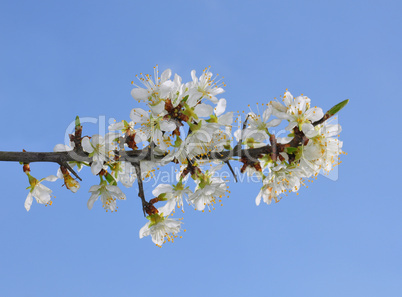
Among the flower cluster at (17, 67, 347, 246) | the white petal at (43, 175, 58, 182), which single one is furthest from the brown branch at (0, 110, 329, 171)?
the white petal at (43, 175, 58, 182)

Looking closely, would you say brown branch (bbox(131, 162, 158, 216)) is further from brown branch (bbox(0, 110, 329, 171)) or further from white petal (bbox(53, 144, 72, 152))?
white petal (bbox(53, 144, 72, 152))

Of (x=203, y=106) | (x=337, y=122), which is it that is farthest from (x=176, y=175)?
(x=337, y=122)

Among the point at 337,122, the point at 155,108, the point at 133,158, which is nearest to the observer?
the point at 155,108

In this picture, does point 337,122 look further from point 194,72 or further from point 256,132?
point 194,72

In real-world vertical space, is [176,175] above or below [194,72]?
below

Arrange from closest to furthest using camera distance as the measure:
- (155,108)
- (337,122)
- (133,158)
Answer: (155,108), (133,158), (337,122)

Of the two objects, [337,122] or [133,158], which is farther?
[337,122]

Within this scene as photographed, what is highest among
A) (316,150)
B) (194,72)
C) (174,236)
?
(194,72)

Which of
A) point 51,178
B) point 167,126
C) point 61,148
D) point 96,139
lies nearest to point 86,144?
point 96,139

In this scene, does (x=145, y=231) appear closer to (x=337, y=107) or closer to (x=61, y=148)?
(x=61, y=148)
